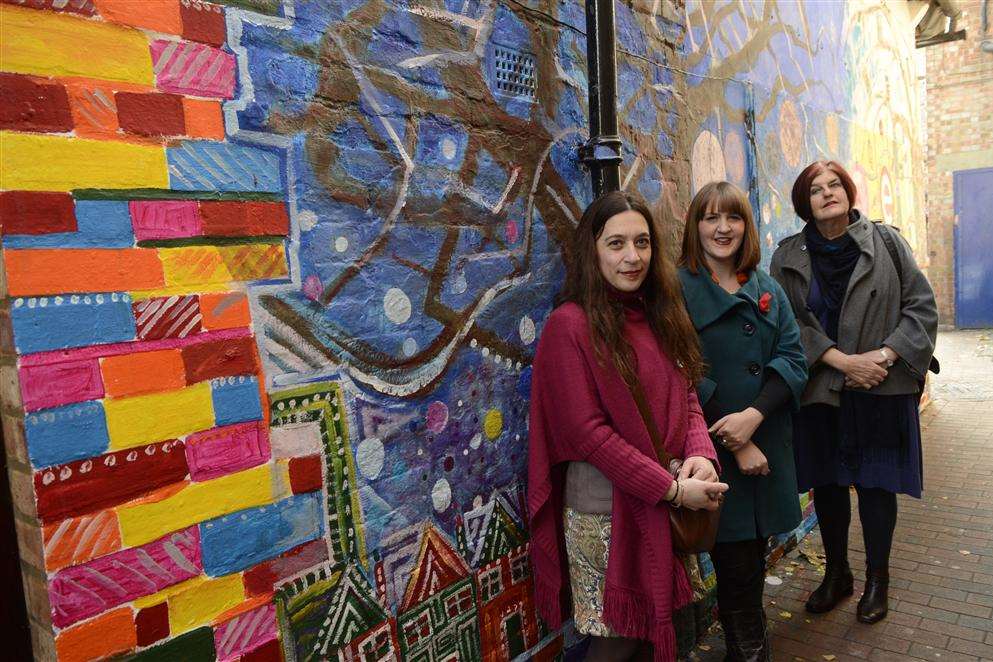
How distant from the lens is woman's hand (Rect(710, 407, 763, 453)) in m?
2.40

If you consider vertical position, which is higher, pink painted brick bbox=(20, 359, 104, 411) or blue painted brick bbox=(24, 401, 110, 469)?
pink painted brick bbox=(20, 359, 104, 411)

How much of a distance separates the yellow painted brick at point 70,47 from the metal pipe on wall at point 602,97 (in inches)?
62.1

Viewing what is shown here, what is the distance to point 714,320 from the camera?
8.05ft

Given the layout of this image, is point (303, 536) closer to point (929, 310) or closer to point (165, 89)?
point (165, 89)

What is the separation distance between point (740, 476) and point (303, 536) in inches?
65.2

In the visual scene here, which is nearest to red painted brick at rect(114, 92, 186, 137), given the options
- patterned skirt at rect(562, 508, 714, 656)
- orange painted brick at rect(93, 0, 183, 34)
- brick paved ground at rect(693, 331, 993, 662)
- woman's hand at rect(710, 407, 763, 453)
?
orange painted brick at rect(93, 0, 183, 34)

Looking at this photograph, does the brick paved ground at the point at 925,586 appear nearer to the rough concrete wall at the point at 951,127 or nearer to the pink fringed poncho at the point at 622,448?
the pink fringed poncho at the point at 622,448

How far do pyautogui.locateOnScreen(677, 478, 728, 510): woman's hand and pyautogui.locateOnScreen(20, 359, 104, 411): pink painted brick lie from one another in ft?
5.16

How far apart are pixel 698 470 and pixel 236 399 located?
139 cm

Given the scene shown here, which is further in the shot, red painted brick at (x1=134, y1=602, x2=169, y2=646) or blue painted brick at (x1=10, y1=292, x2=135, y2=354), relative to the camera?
red painted brick at (x1=134, y1=602, x2=169, y2=646)

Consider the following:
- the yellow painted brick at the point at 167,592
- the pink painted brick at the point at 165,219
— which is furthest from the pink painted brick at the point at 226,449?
the pink painted brick at the point at 165,219

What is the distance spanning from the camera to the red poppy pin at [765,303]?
2.49 meters

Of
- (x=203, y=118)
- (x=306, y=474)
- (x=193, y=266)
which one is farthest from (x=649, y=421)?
(x=203, y=118)

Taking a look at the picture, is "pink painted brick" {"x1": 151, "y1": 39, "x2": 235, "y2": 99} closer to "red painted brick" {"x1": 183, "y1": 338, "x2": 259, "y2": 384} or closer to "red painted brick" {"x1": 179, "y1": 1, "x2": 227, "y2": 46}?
"red painted brick" {"x1": 179, "y1": 1, "x2": 227, "y2": 46}
